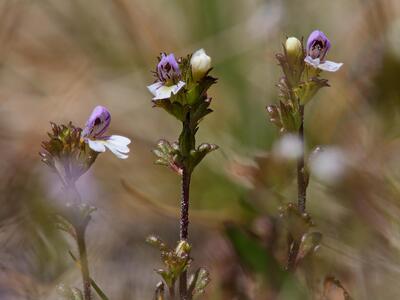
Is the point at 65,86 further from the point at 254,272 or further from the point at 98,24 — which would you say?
the point at 254,272

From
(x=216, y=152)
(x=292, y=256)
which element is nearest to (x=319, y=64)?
(x=292, y=256)

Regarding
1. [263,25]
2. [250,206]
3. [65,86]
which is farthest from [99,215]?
→ [263,25]

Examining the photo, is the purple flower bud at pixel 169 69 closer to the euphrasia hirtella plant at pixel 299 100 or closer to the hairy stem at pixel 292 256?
the euphrasia hirtella plant at pixel 299 100

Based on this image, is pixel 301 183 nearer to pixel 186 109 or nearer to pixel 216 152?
pixel 186 109

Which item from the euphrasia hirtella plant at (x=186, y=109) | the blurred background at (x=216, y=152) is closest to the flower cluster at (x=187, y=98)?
the euphrasia hirtella plant at (x=186, y=109)

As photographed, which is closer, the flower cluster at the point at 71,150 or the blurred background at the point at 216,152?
the flower cluster at the point at 71,150

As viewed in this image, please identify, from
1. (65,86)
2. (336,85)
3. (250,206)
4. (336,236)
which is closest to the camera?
(336,236)
